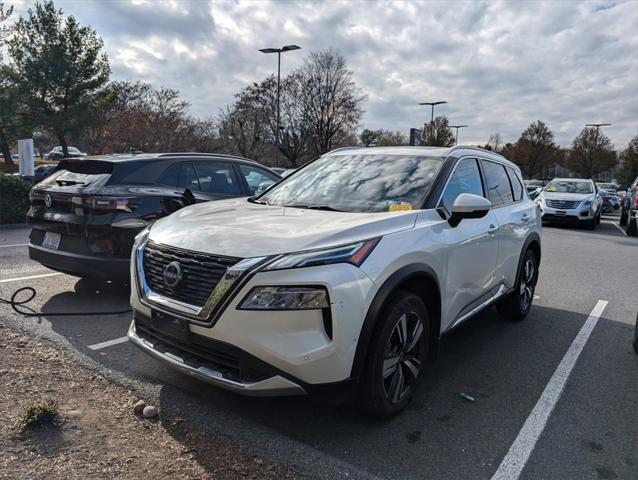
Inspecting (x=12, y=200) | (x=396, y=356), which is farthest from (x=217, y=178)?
(x=12, y=200)

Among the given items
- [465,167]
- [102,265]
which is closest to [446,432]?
[465,167]

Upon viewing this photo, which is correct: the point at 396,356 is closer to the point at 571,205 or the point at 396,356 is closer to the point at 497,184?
the point at 497,184

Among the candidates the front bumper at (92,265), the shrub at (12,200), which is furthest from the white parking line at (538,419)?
the shrub at (12,200)

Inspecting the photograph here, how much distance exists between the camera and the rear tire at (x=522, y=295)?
17.4 ft

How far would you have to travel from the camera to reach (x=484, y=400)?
3572mm

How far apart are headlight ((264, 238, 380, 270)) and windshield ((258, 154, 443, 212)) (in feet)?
2.74

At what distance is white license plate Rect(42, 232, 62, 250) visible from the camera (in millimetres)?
5160

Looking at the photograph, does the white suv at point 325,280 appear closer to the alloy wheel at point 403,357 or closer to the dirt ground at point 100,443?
A: the alloy wheel at point 403,357

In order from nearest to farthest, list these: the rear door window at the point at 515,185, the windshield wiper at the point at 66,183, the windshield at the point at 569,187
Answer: the windshield wiper at the point at 66,183
the rear door window at the point at 515,185
the windshield at the point at 569,187

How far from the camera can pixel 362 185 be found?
3939mm

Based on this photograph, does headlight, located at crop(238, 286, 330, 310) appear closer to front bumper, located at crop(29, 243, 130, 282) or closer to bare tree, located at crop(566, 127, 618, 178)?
front bumper, located at crop(29, 243, 130, 282)

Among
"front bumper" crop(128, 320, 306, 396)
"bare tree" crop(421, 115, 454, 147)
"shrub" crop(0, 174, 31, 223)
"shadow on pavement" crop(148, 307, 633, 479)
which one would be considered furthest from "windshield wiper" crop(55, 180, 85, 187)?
"bare tree" crop(421, 115, 454, 147)

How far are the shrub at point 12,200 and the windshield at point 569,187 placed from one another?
16.2m

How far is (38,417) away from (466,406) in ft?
9.06
